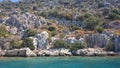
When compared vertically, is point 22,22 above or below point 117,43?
above

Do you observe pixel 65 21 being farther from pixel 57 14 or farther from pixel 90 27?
pixel 90 27

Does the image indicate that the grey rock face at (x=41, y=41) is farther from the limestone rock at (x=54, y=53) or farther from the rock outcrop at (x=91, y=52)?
the rock outcrop at (x=91, y=52)

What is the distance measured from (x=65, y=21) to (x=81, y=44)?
129ft

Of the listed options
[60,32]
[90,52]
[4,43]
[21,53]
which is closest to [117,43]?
[90,52]

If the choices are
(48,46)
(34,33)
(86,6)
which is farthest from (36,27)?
(86,6)

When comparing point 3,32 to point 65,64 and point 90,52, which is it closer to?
point 90,52

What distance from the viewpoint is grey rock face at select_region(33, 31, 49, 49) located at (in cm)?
10031

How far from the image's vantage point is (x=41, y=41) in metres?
101

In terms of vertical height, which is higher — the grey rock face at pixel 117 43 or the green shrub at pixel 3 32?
the green shrub at pixel 3 32

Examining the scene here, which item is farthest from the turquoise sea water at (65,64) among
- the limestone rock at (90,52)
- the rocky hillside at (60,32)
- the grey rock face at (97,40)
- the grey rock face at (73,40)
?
the grey rock face at (73,40)

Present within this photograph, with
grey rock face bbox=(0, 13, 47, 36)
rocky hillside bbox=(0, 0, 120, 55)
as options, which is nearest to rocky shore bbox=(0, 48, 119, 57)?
rocky hillside bbox=(0, 0, 120, 55)

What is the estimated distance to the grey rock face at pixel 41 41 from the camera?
3949 inches

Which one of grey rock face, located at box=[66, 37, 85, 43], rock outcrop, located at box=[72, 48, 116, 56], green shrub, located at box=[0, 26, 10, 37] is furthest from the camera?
green shrub, located at box=[0, 26, 10, 37]

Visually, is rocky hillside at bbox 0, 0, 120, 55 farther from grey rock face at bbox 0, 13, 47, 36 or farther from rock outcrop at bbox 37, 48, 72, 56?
rock outcrop at bbox 37, 48, 72, 56
